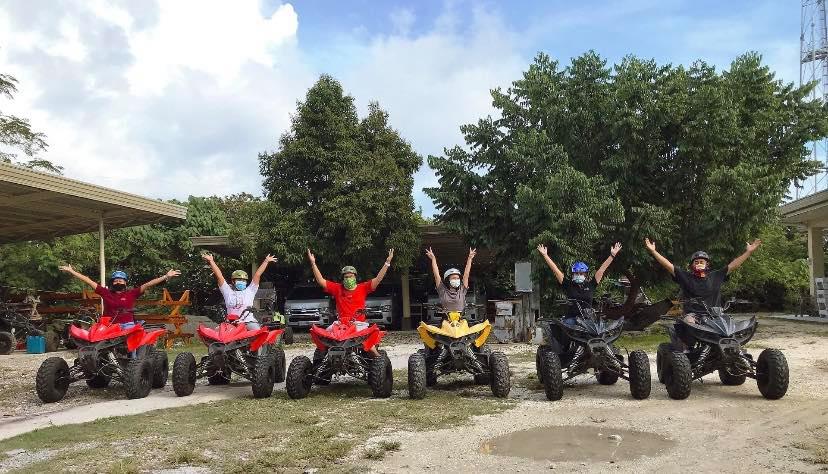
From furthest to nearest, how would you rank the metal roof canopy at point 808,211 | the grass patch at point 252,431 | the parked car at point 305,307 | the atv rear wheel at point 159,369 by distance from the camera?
1. the parked car at point 305,307
2. the metal roof canopy at point 808,211
3. the atv rear wheel at point 159,369
4. the grass patch at point 252,431

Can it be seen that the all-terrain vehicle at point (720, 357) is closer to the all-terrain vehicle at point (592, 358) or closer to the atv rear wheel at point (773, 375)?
the atv rear wheel at point (773, 375)

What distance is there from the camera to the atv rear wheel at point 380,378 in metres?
8.63

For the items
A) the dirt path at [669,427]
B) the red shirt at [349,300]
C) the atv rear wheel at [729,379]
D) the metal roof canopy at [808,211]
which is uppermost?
the metal roof canopy at [808,211]

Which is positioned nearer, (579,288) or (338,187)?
(579,288)

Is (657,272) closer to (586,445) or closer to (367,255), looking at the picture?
(367,255)

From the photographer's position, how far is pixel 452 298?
8906 mm

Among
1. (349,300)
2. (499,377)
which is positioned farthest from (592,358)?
(349,300)

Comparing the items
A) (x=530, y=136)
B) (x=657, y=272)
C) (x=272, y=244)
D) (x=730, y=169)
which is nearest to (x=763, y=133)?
(x=730, y=169)

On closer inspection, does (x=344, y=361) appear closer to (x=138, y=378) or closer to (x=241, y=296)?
(x=241, y=296)

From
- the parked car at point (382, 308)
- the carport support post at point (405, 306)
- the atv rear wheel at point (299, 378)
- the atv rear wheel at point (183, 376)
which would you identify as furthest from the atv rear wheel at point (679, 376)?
the carport support post at point (405, 306)

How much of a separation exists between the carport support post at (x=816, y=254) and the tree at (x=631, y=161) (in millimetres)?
8368

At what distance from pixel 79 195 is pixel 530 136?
9913mm

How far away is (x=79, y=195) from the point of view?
A: 14.5 meters

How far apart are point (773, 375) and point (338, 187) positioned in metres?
13.4
